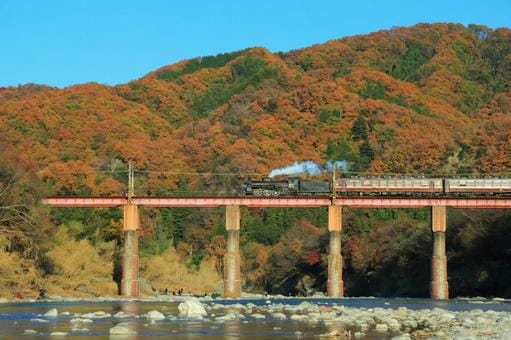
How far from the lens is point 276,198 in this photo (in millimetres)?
96625

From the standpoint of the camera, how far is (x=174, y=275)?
374 feet

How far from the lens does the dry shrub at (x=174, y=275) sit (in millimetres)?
110688

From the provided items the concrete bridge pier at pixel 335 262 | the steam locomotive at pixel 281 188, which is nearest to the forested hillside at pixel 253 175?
the concrete bridge pier at pixel 335 262

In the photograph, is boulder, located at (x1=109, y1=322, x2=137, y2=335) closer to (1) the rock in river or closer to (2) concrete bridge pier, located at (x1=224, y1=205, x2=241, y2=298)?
(1) the rock in river

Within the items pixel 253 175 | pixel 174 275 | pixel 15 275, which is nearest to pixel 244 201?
pixel 174 275

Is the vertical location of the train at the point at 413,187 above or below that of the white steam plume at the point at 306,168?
below

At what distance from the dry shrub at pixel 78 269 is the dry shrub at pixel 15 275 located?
10.8ft

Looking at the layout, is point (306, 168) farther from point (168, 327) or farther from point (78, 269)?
point (168, 327)

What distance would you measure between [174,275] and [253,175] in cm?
3065

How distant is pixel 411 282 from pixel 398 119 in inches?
3222

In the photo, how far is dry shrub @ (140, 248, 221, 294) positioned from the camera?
11069cm

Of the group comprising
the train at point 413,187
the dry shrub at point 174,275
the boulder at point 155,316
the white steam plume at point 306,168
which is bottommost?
the dry shrub at point 174,275

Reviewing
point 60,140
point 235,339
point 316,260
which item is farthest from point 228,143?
point 235,339

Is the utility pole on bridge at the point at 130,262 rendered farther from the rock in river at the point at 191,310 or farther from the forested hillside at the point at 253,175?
the rock in river at the point at 191,310
